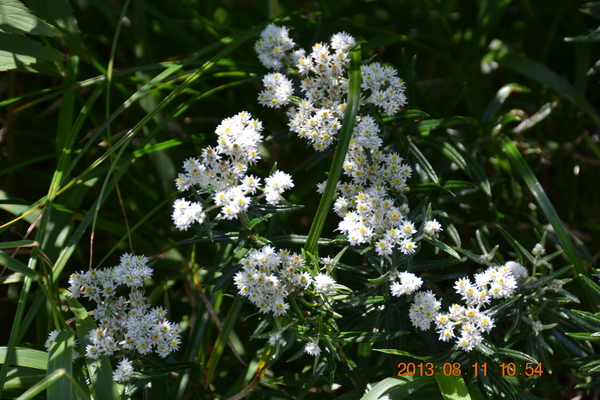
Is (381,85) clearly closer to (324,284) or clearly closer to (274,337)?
(324,284)

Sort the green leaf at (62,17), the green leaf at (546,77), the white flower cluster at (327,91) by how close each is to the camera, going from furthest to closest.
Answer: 1. the green leaf at (546,77)
2. the green leaf at (62,17)
3. the white flower cluster at (327,91)

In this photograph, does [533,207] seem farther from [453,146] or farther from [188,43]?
[188,43]

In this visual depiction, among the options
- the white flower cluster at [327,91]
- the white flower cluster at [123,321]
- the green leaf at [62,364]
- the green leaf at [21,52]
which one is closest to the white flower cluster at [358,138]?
the white flower cluster at [327,91]

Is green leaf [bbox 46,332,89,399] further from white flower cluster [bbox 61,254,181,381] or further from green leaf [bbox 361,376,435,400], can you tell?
green leaf [bbox 361,376,435,400]

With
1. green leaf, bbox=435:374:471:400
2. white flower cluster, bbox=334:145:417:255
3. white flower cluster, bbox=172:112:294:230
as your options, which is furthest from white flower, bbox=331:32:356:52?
green leaf, bbox=435:374:471:400

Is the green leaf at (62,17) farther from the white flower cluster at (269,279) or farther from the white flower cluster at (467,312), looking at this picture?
the white flower cluster at (467,312)

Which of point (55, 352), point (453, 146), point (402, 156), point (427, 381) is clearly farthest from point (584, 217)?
point (55, 352)

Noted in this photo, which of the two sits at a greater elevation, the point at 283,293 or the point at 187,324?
the point at 283,293
